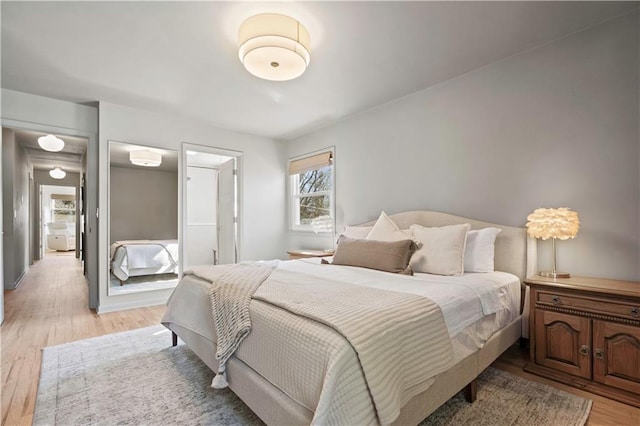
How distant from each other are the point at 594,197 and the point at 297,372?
2.46m

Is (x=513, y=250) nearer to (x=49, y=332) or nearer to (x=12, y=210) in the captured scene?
(x=49, y=332)

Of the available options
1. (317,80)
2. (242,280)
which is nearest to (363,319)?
→ (242,280)

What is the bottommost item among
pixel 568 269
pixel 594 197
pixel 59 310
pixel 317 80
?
pixel 59 310

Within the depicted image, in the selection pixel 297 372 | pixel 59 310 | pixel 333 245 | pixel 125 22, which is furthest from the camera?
pixel 333 245

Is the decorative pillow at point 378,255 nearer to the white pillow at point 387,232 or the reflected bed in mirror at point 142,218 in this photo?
the white pillow at point 387,232

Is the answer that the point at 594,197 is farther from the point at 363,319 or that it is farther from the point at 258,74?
the point at 258,74

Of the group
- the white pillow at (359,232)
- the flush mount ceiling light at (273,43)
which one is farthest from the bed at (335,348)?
the flush mount ceiling light at (273,43)

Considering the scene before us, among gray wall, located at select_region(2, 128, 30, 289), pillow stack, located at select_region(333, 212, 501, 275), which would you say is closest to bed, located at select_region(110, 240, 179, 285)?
gray wall, located at select_region(2, 128, 30, 289)

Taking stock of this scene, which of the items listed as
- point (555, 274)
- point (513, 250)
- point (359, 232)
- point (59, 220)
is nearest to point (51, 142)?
point (359, 232)

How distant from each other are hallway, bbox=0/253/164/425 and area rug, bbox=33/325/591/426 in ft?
0.33

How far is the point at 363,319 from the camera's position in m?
1.24

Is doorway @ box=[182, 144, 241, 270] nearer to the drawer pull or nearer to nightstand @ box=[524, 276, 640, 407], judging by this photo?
nightstand @ box=[524, 276, 640, 407]

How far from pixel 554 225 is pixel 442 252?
2.57 feet

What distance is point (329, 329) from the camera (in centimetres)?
119
